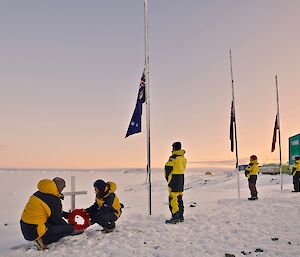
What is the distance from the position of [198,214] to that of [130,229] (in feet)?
11.7

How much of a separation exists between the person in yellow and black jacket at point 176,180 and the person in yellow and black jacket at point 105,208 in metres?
1.91

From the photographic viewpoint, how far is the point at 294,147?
28609 mm

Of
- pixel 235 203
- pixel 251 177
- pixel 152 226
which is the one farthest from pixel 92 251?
pixel 251 177

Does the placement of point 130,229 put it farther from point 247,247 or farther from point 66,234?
point 247,247

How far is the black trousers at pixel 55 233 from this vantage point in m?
7.54

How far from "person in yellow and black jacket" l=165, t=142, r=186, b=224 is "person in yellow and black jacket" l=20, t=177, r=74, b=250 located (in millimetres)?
3657

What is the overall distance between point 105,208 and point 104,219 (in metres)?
0.28

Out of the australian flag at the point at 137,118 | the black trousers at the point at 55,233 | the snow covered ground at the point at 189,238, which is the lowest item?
the snow covered ground at the point at 189,238

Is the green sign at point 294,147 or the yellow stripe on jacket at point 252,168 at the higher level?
the green sign at point 294,147

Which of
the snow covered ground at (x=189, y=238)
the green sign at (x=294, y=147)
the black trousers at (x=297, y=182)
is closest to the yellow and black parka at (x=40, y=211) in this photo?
the snow covered ground at (x=189, y=238)

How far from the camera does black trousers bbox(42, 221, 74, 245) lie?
24.7 ft

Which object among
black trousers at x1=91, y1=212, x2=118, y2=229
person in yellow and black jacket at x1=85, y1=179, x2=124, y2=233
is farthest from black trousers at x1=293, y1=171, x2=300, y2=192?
black trousers at x1=91, y1=212, x2=118, y2=229

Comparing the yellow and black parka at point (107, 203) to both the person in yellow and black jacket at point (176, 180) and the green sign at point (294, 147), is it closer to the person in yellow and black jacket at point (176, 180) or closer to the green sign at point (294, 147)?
the person in yellow and black jacket at point (176, 180)

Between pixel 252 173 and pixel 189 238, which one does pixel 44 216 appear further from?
pixel 252 173
